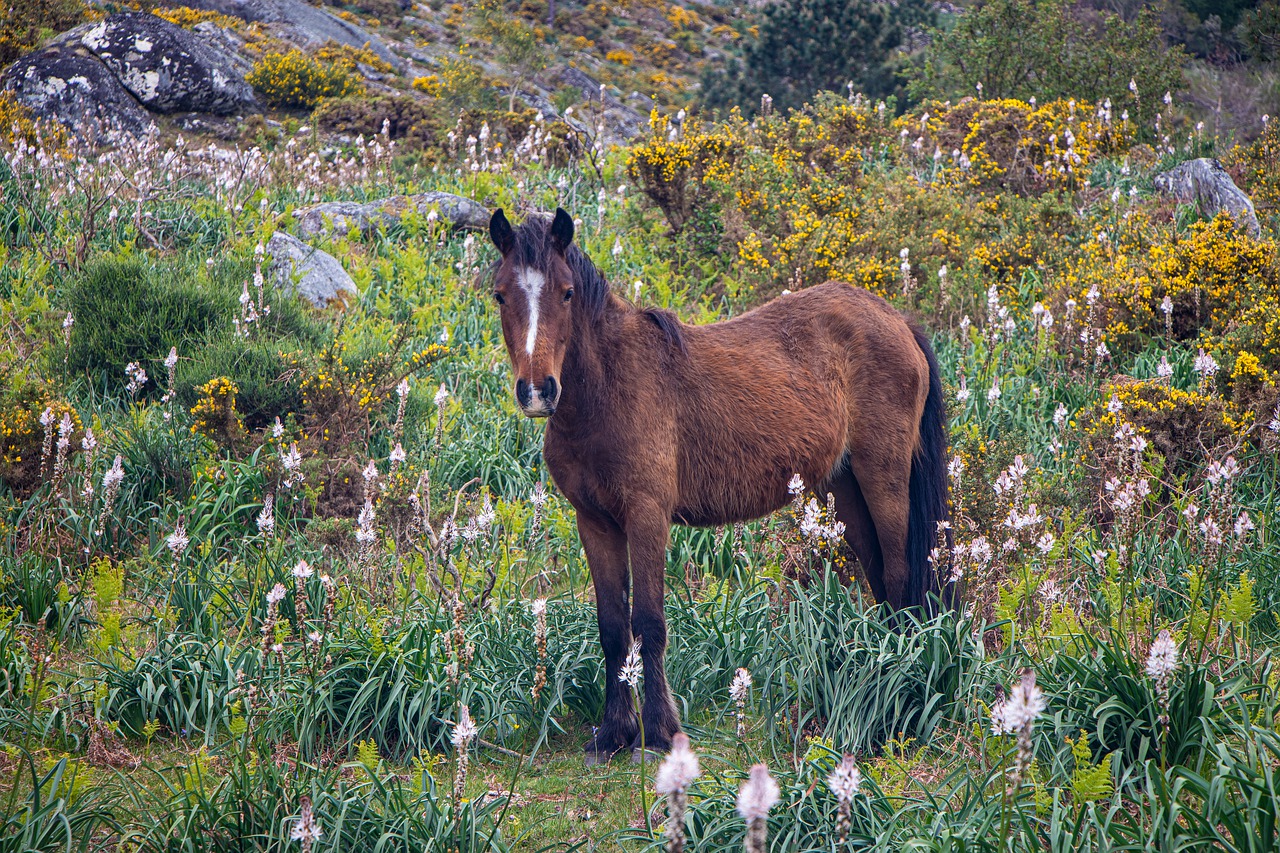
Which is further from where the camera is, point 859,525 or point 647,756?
point 859,525

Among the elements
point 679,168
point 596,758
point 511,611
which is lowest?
point 596,758

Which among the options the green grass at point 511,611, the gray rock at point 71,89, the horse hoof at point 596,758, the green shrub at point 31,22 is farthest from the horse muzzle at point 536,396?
the green shrub at point 31,22

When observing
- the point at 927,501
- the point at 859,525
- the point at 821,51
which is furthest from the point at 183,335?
the point at 821,51

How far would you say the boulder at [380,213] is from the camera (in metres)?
10.8

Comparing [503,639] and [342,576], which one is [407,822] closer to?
[503,639]

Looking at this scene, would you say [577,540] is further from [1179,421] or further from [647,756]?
[1179,421]

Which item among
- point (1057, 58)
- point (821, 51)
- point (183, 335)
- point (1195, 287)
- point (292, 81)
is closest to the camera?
point (1195, 287)

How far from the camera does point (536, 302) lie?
12.5ft

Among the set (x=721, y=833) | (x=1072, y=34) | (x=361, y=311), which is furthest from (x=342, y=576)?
(x=1072, y=34)

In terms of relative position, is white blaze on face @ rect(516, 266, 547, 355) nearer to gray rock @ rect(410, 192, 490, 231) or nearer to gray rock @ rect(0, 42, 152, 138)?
gray rock @ rect(410, 192, 490, 231)

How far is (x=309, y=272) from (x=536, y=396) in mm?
6530

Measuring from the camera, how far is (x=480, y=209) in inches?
460

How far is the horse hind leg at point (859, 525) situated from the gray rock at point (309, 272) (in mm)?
6055

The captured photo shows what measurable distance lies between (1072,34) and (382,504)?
15.1 m
